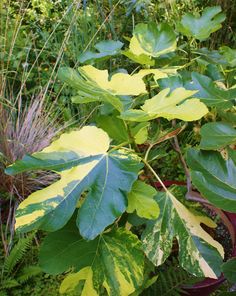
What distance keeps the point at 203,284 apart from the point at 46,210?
2.29 feet

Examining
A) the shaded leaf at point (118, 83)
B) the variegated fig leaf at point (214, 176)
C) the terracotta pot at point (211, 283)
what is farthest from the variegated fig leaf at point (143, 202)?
the terracotta pot at point (211, 283)

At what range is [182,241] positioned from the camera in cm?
96

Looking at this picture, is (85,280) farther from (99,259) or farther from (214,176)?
(214,176)

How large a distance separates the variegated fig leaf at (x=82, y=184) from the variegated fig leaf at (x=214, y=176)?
0.45 feet

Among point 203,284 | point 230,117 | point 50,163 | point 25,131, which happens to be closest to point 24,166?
point 50,163

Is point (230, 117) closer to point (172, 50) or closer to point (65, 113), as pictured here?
point (172, 50)

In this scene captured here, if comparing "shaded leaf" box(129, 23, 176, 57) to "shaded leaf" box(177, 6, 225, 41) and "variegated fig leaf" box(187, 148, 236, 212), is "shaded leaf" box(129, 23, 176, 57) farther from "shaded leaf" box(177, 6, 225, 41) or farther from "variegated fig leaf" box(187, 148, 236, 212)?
"variegated fig leaf" box(187, 148, 236, 212)

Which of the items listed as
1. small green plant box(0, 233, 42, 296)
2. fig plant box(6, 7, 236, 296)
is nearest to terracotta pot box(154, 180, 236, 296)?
fig plant box(6, 7, 236, 296)

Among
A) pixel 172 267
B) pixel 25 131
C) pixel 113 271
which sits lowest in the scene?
pixel 25 131

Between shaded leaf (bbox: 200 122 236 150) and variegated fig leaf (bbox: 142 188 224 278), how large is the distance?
181 mm

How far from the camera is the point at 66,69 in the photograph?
0.98 m

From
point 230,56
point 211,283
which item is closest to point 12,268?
point 211,283

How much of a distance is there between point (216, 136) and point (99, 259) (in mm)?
412

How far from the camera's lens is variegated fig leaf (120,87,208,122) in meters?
0.87
